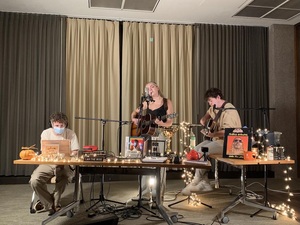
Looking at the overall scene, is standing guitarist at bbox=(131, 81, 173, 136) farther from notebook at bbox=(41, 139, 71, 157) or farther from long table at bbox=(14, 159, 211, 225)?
notebook at bbox=(41, 139, 71, 157)

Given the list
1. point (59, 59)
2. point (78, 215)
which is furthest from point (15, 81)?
point (78, 215)

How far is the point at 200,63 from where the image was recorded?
213 inches

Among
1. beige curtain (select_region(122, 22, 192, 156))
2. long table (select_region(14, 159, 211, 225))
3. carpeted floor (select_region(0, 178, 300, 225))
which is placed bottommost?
carpeted floor (select_region(0, 178, 300, 225))

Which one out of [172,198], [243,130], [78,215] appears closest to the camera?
[243,130]

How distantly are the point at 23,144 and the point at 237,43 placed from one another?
380cm

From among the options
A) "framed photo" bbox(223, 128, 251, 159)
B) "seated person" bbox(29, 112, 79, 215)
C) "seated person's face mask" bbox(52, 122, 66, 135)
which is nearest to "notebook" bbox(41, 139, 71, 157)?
"seated person" bbox(29, 112, 79, 215)

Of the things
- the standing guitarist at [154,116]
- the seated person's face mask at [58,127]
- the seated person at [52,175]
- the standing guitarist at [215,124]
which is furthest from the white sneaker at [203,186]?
the seated person's face mask at [58,127]

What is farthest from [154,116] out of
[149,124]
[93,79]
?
[93,79]

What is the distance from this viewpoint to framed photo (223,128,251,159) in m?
2.88

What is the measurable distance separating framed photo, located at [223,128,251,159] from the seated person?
4.46 feet

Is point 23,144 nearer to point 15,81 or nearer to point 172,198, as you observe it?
point 15,81

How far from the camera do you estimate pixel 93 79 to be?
5.14 m

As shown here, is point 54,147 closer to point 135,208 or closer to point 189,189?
point 135,208

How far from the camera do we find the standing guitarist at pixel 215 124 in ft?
11.9
